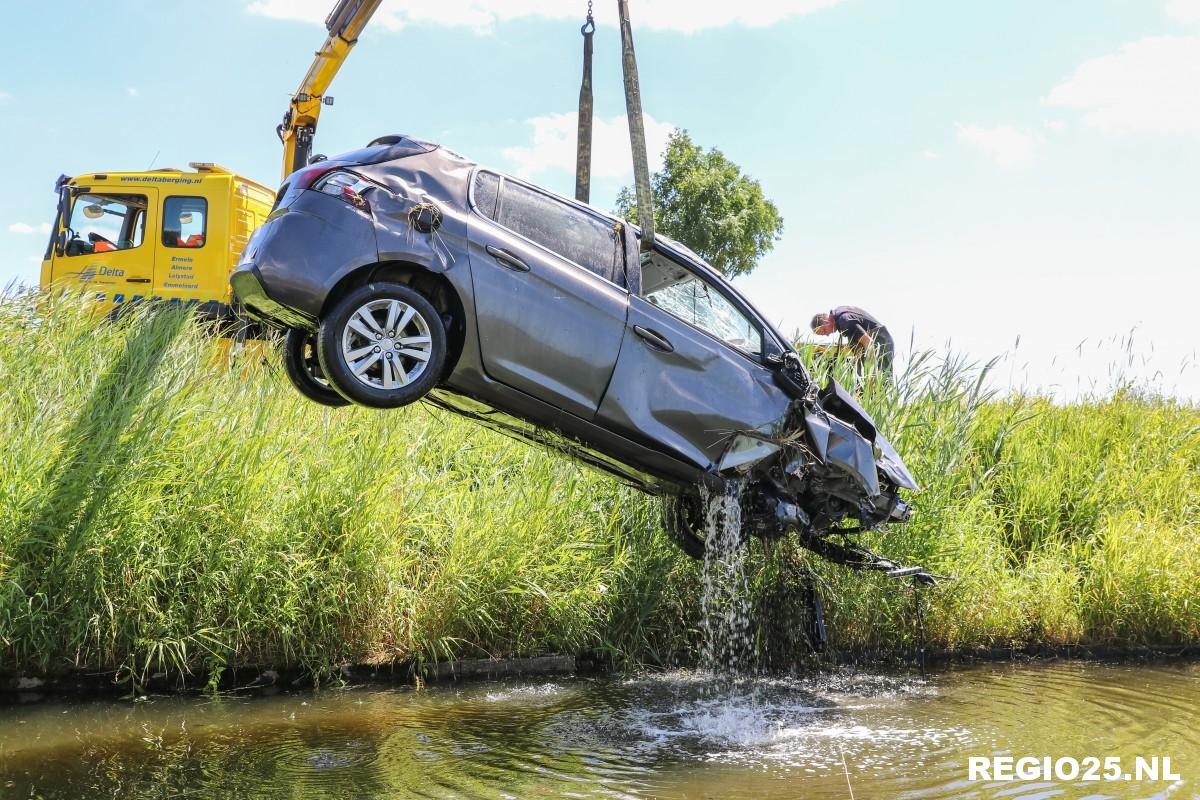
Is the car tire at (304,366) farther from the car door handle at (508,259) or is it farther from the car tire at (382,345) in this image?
the car door handle at (508,259)

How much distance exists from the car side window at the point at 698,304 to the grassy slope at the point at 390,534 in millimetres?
1978

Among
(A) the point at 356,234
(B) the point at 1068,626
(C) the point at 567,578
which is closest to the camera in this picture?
(A) the point at 356,234

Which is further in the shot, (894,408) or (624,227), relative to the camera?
(894,408)

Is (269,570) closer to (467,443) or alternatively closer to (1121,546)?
(467,443)

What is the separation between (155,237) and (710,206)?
86.0 feet

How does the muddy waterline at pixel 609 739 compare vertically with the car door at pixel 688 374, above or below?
below

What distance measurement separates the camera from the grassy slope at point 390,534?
21.8 ft

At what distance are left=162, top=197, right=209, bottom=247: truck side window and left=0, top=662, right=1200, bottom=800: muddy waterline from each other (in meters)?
9.27

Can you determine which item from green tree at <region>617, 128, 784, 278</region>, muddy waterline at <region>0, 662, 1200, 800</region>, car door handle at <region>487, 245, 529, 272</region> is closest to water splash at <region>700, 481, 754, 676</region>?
muddy waterline at <region>0, 662, 1200, 800</region>

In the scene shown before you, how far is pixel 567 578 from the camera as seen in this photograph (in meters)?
8.09

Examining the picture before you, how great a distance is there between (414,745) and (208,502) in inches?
96.7

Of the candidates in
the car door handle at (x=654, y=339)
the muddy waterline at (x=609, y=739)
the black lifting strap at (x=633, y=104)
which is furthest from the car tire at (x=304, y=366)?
the black lifting strap at (x=633, y=104)

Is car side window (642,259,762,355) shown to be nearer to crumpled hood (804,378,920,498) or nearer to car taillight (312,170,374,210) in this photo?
crumpled hood (804,378,920,498)

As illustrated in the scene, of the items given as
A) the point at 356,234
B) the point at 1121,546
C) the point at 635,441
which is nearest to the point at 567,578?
the point at 635,441
